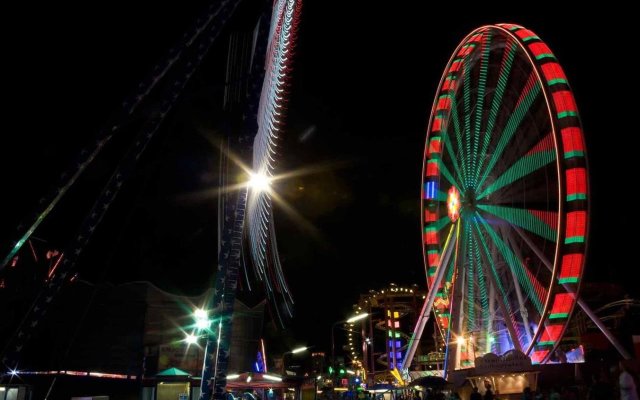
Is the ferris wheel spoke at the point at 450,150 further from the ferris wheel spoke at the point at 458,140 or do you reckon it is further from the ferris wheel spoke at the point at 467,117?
the ferris wheel spoke at the point at 467,117

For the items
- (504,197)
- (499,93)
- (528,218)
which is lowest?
(528,218)

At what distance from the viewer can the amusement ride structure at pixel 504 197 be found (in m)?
17.7

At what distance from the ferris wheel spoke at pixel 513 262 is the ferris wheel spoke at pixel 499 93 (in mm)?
2480

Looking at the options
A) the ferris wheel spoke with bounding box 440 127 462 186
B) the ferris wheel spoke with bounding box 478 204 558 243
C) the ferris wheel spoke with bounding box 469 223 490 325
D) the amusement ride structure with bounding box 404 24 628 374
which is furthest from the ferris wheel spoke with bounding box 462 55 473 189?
the ferris wheel spoke with bounding box 469 223 490 325

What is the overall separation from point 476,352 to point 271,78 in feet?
54.5

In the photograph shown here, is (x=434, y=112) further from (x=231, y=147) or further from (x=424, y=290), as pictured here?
(x=424, y=290)

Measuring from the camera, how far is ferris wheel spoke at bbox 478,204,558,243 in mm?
19344

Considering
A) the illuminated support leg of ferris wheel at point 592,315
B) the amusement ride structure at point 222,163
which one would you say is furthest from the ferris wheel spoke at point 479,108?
the amusement ride structure at point 222,163

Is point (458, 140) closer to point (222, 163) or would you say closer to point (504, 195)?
point (504, 195)

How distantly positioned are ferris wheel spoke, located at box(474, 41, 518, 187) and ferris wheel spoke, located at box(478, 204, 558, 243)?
1.98 m

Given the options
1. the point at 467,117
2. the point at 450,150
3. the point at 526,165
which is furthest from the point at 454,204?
the point at 526,165

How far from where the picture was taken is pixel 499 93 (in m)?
23.7

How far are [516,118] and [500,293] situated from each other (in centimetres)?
715

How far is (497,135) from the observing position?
2389 centimetres
